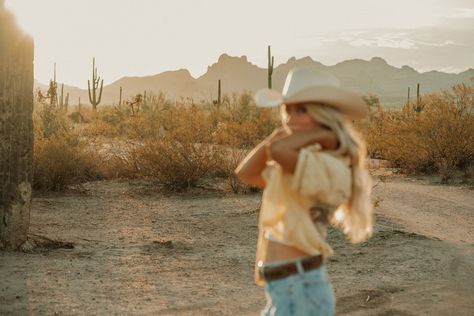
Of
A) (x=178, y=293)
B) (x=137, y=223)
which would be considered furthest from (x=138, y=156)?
(x=178, y=293)

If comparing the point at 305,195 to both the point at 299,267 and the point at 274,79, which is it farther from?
the point at 274,79

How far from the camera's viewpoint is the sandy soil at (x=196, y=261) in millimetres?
6984

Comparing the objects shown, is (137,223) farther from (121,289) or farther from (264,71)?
(264,71)

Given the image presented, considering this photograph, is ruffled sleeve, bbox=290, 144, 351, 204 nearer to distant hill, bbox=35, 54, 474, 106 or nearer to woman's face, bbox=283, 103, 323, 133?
woman's face, bbox=283, 103, 323, 133

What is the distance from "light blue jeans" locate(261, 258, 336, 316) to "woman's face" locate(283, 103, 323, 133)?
0.57m

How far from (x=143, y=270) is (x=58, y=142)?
726 cm

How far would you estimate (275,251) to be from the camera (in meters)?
3.46

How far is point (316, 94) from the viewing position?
11.1 ft

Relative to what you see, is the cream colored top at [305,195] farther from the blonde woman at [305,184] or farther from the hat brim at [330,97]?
the hat brim at [330,97]

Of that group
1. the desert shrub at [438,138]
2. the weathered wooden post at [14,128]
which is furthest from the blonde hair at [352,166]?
the desert shrub at [438,138]

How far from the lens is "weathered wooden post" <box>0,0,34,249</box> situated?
8.57 m

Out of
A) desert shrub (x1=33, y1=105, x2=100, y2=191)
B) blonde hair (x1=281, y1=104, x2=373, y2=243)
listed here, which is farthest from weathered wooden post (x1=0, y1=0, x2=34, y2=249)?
blonde hair (x1=281, y1=104, x2=373, y2=243)

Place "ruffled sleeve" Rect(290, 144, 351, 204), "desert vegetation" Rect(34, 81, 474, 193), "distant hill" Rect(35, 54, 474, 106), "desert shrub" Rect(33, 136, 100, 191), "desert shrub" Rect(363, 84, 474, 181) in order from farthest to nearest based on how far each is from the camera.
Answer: "distant hill" Rect(35, 54, 474, 106) → "desert shrub" Rect(363, 84, 474, 181) → "desert vegetation" Rect(34, 81, 474, 193) → "desert shrub" Rect(33, 136, 100, 191) → "ruffled sleeve" Rect(290, 144, 351, 204)

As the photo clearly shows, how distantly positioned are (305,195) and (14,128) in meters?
5.92
